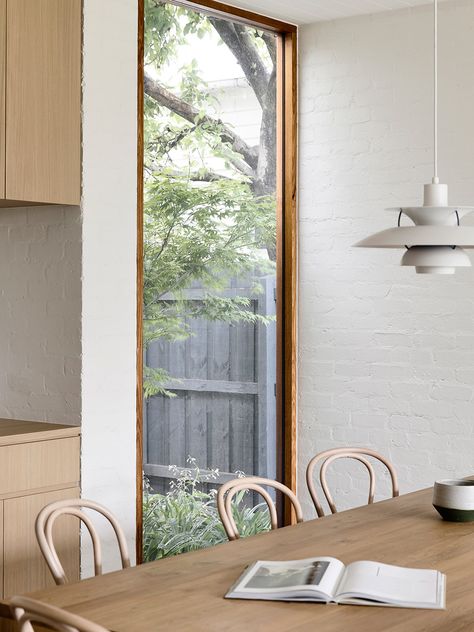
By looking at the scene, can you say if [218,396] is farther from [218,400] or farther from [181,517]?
[181,517]

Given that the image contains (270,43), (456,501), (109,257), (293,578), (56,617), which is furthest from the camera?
(270,43)

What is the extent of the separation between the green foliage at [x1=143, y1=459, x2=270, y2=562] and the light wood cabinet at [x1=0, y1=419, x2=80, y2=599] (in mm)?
612

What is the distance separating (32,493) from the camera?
12.0ft

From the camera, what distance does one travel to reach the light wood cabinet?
11.6 feet

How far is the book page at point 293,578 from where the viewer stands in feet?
7.57

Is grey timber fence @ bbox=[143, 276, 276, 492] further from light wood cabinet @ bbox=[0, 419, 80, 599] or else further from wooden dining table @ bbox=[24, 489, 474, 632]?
wooden dining table @ bbox=[24, 489, 474, 632]

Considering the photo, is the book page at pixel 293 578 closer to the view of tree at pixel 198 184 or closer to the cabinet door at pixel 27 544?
the cabinet door at pixel 27 544

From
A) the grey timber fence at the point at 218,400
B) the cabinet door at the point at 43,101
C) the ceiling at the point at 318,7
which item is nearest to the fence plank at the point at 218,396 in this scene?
the grey timber fence at the point at 218,400

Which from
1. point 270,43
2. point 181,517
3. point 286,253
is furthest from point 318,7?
point 181,517

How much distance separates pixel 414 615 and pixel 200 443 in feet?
8.27

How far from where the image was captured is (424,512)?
3.28 metres

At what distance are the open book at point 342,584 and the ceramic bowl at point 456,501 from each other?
59 centimetres

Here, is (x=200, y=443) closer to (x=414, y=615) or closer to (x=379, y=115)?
(x=379, y=115)

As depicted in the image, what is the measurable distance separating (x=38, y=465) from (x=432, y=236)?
1755 mm
